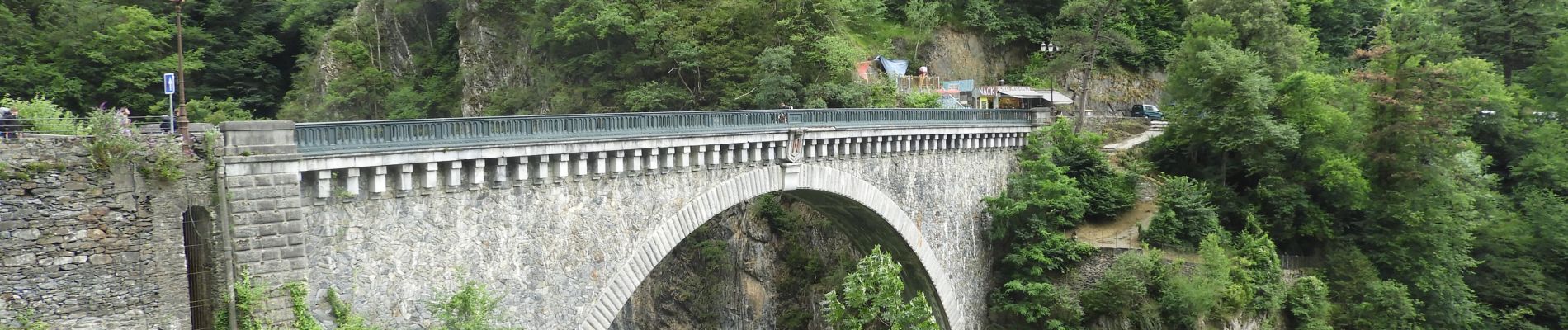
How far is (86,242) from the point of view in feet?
41.4

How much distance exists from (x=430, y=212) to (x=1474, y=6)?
46173mm

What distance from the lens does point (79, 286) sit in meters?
12.6

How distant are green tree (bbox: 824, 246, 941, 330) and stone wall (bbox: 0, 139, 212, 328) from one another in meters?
14.7

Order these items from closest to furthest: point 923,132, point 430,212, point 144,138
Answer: point 144,138 → point 430,212 → point 923,132

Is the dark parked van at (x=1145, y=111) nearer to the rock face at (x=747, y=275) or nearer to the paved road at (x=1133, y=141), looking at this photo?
the paved road at (x=1133, y=141)

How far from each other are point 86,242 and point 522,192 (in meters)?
6.64

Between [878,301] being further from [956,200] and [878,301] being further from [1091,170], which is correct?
[1091,170]

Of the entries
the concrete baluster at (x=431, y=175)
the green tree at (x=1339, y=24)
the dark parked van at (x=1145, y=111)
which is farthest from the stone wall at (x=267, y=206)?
the green tree at (x=1339, y=24)

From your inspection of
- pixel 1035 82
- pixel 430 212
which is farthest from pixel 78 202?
pixel 1035 82

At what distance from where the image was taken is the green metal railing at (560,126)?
15.0 meters

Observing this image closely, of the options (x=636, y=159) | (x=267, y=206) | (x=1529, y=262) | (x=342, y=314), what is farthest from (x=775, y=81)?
(x=1529, y=262)

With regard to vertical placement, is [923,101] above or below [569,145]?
above

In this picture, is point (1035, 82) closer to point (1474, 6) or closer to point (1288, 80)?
point (1288, 80)

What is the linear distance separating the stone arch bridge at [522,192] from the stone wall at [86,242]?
821mm
